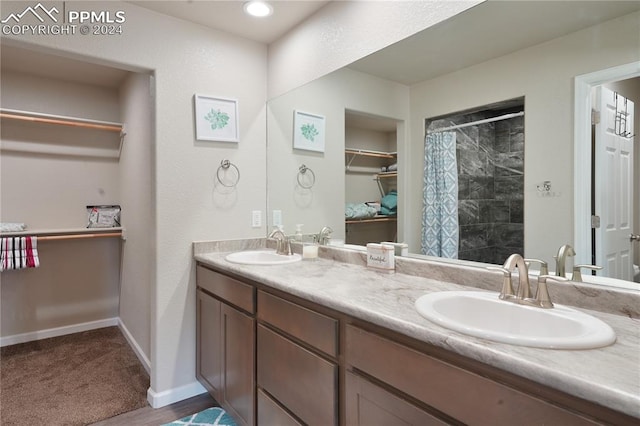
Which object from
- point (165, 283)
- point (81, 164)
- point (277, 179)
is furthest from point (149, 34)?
point (81, 164)

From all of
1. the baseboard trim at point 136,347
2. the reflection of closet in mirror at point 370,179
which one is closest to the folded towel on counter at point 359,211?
the reflection of closet in mirror at point 370,179

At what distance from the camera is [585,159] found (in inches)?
45.1

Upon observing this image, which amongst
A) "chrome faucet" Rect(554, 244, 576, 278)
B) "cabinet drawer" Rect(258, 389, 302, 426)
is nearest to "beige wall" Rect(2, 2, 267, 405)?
"cabinet drawer" Rect(258, 389, 302, 426)

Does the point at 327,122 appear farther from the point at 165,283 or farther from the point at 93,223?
the point at 93,223

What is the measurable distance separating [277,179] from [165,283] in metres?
1.02

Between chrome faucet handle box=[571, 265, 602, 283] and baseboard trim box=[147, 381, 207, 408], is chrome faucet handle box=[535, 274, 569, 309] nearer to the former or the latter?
chrome faucet handle box=[571, 265, 602, 283]

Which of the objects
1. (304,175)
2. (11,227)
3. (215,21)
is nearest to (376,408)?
(304,175)

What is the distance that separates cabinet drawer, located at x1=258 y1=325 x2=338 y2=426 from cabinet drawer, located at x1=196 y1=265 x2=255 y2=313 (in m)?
0.16

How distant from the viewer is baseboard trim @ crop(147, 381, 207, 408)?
7.08 ft

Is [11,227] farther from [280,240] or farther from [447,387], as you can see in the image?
[447,387]

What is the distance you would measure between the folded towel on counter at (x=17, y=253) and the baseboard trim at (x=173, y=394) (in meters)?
1.47

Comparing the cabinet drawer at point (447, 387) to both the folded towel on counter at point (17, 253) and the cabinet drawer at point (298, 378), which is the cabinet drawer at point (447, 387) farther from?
the folded towel on counter at point (17, 253)

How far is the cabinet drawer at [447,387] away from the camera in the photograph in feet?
2.33

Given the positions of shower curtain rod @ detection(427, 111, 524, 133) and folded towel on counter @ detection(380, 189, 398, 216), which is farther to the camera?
folded towel on counter @ detection(380, 189, 398, 216)
